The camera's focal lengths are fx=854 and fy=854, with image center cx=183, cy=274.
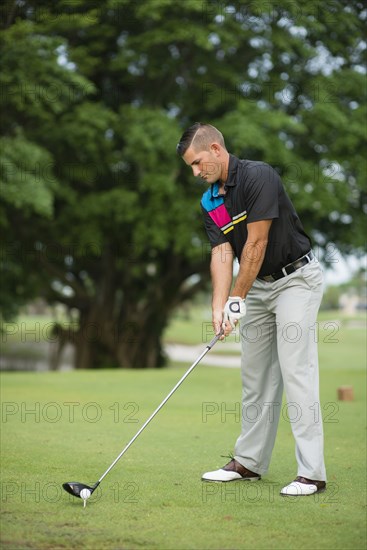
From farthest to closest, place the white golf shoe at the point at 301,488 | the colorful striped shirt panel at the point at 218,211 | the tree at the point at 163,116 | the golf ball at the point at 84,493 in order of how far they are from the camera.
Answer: the tree at the point at 163,116
the colorful striped shirt panel at the point at 218,211
the white golf shoe at the point at 301,488
the golf ball at the point at 84,493

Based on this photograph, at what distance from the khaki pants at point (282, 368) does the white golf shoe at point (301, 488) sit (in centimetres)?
3

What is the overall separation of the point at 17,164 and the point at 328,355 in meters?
16.7

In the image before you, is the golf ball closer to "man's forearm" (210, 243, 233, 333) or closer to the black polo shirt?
"man's forearm" (210, 243, 233, 333)

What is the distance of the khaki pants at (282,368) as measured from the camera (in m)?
5.00

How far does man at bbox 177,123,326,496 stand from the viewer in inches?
196

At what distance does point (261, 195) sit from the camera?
4973mm

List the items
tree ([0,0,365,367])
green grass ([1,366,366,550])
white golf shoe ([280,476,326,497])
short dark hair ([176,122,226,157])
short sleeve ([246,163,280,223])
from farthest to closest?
tree ([0,0,365,367]), short dark hair ([176,122,226,157]), short sleeve ([246,163,280,223]), white golf shoe ([280,476,326,497]), green grass ([1,366,366,550])

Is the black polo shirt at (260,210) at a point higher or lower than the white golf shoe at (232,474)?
higher

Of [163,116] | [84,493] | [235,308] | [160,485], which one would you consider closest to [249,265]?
[235,308]

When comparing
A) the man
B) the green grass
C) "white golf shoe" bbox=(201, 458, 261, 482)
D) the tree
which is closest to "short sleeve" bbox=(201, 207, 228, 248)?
the man

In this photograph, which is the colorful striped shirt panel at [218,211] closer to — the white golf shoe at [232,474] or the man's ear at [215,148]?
the man's ear at [215,148]

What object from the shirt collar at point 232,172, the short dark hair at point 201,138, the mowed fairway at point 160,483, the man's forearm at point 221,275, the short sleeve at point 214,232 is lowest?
the mowed fairway at point 160,483

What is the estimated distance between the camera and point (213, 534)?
13.0 feet

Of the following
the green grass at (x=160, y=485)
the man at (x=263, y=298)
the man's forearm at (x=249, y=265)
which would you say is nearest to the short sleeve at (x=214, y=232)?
the man at (x=263, y=298)
